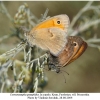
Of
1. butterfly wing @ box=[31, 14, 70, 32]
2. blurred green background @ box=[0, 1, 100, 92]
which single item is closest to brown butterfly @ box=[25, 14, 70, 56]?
butterfly wing @ box=[31, 14, 70, 32]

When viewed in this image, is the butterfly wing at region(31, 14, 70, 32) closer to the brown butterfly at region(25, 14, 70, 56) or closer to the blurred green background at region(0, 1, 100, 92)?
the brown butterfly at region(25, 14, 70, 56)

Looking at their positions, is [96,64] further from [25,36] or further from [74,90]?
[25,36]

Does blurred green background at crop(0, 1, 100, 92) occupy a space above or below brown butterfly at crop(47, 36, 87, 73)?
above

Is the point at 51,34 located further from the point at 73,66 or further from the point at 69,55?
the point at 73,66

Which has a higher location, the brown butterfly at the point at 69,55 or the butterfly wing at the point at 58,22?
the butterfly wing at the point at 58,22

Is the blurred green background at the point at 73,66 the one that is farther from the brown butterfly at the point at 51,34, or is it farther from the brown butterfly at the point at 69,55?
the brown butterfly at the point at 69,55

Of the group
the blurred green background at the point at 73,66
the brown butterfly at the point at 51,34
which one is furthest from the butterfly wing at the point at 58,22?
the blurred green background at the point at 73,66

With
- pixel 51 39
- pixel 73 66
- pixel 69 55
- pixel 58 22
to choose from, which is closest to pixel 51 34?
pixel 51 39

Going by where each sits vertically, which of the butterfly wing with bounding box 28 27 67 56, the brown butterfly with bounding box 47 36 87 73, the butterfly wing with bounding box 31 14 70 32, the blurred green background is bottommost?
the brown butterfly with bounding box 47 36 87 73

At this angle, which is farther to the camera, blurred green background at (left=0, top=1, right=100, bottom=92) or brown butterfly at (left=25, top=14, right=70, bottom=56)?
blurred green background at (left=0, top=1, right=100, bottom=92)

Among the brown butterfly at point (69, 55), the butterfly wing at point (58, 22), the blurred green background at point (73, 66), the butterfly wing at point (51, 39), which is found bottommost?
the brown butterfly at point (69, 55)
